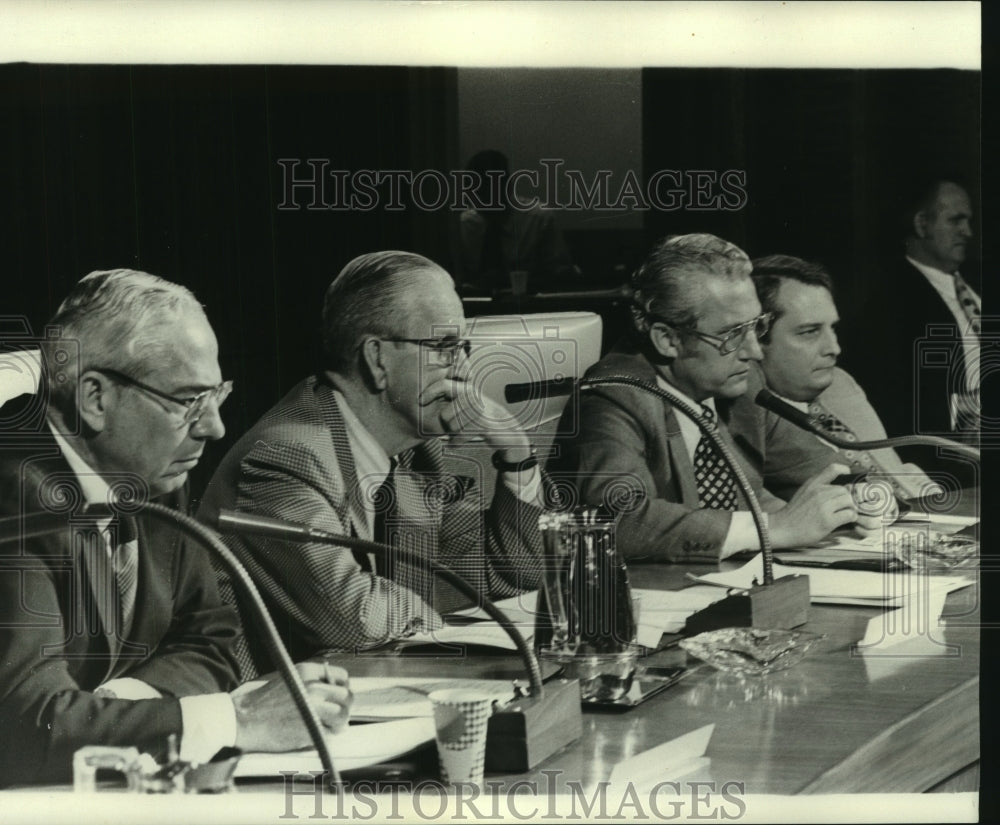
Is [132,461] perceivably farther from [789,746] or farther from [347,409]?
[789,746]

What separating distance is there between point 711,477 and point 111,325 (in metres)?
1.06

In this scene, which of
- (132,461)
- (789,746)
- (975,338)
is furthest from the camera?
(975,338)

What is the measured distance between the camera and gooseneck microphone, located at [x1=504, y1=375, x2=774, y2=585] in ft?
7.61

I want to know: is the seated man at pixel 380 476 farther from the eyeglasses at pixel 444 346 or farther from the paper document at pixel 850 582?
the paper document at pixel 850 582

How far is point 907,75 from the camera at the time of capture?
235cm

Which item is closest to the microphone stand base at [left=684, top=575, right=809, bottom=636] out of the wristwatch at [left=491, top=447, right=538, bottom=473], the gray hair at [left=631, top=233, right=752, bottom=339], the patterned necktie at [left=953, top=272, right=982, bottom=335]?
the wristwatch at [left=491, top=447, right=538, bottom=473]

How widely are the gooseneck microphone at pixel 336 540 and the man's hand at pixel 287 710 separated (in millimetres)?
203

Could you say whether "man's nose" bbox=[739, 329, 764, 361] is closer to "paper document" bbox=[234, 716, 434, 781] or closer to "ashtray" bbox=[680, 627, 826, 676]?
"ashtray" bbox=[680, 627, 826, 676]

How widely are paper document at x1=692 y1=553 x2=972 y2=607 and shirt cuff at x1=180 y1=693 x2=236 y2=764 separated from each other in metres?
0.82

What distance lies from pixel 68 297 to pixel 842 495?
4.55 feet

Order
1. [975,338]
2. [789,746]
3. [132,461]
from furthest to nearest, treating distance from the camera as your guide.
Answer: [975,338]
[132,461]
[789,746]

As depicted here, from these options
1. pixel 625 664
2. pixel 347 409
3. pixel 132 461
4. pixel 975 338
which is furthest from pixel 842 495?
pixel 132 461

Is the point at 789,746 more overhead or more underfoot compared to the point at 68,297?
more underfoot

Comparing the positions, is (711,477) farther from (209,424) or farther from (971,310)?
(209,424)
